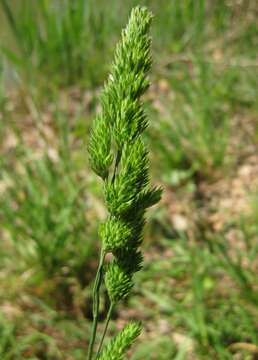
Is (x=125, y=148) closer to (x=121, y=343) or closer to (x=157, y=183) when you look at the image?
(x=121, y=343)

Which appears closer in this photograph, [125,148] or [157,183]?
[125,148]

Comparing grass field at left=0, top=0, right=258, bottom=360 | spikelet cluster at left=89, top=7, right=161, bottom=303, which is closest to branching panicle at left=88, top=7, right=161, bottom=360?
spikelet cluster at left=89, top=7, right=161, bottom=303

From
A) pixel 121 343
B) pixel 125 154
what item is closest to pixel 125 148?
pixel 125 154

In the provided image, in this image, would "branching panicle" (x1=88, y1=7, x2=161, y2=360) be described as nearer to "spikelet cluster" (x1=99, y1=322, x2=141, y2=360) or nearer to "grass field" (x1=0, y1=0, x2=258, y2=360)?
"spikelet cluster" (x1=99, y1=322, x2=141, y2=360)

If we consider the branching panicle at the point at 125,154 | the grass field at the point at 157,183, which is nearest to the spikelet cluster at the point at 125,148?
the branching panicle at the point at 125,154

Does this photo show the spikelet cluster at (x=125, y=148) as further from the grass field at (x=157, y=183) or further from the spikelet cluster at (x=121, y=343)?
the grass field at (x=157, y=183)

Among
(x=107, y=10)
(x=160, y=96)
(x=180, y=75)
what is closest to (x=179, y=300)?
(x=160, y=96)

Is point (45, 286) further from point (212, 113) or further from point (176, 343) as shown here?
point (212, 113)
